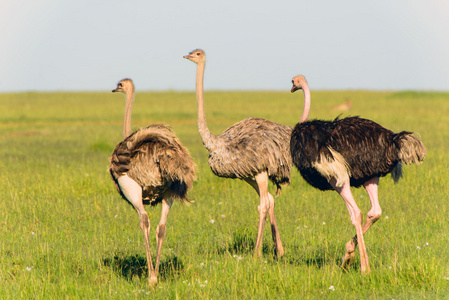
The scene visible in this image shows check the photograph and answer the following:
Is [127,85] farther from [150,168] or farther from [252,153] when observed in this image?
[252,153]

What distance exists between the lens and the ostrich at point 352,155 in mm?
6023

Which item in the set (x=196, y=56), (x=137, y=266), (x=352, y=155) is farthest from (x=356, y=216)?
(x=196, y=56)

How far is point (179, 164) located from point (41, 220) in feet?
11.0

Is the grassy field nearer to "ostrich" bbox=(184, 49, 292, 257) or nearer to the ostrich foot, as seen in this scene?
the ostrich foot

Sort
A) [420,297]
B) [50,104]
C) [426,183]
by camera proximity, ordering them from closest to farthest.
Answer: [420,297] < [426,183] < [50,104]

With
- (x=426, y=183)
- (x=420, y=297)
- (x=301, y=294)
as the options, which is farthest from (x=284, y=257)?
(x=426, y=183)

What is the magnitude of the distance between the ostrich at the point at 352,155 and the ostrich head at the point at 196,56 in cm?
162

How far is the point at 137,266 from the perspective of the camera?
6688 mm

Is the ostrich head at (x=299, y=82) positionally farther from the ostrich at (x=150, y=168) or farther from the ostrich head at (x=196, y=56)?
the ostrich at (x=150, y=168)

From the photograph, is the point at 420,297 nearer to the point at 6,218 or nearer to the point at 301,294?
the point at 301,294

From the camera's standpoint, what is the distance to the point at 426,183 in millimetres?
10609

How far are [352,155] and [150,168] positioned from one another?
6.63 ft

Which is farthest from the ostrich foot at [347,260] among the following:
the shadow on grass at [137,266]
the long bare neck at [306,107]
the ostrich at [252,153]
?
the shadow on grass at [137,266]

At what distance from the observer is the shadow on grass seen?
249 inches
